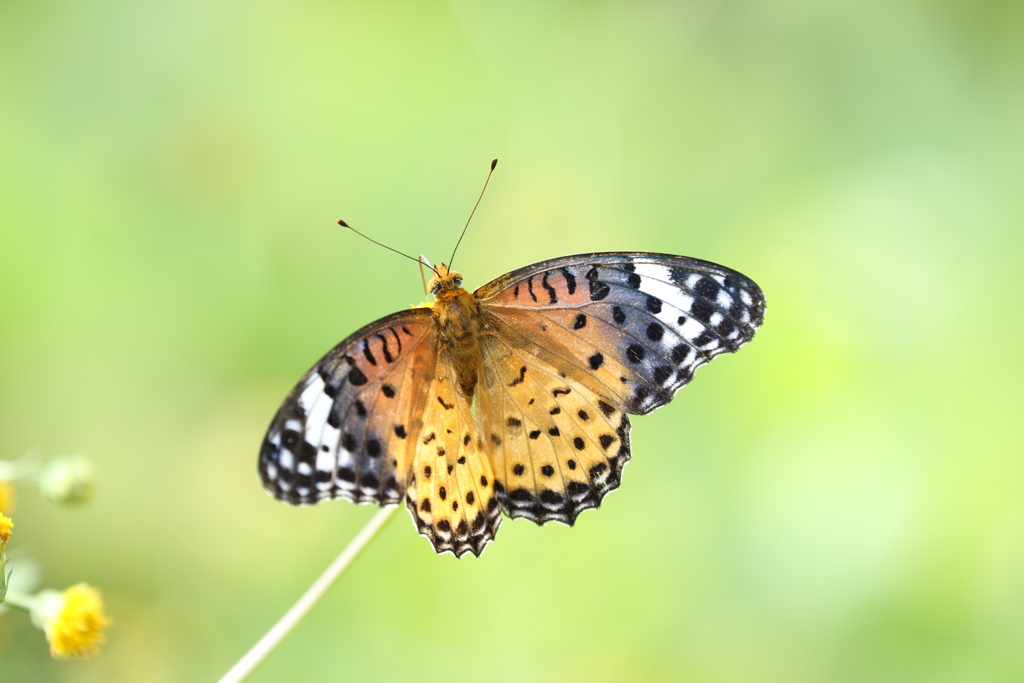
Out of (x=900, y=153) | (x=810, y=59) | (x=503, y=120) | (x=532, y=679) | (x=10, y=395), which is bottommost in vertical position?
(x=10, y=395)

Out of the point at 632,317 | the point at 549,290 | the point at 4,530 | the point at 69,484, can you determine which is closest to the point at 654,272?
the point at 632,317

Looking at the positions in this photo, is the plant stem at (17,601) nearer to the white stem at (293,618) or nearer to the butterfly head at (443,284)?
the white stem at (293,618)

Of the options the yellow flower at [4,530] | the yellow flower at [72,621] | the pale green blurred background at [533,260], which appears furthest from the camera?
the pale green blurred background at [533,260]

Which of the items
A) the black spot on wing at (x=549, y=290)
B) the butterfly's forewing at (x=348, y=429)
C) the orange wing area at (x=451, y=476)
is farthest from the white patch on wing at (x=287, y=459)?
the black spot on wing at (x=549, y=290)

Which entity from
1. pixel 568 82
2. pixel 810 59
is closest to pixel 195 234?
pixel 568 82

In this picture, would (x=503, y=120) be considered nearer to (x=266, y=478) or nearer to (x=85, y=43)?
(x=85, y=43)
